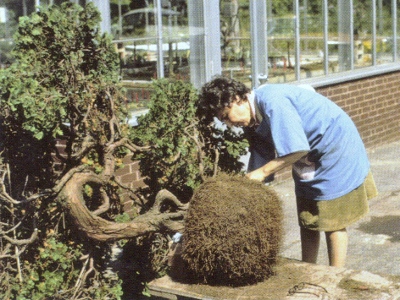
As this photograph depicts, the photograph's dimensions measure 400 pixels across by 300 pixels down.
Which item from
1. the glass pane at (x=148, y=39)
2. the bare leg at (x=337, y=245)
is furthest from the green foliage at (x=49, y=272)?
the glass pane at (x=148, y=39)

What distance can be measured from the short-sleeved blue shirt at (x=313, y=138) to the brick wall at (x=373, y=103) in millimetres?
5496

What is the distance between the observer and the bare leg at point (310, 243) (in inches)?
206

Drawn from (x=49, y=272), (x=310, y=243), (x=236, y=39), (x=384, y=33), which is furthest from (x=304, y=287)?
(x=384, y=33)

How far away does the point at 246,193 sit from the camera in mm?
4238

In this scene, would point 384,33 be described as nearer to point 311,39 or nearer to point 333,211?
point 311,39

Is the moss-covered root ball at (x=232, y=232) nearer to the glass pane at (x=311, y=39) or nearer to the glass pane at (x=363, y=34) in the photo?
the glass pane at (x=311, y=39)

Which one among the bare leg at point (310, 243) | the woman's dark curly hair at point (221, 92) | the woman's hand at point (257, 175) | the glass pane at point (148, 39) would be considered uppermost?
the glass pane at point (148, 39)

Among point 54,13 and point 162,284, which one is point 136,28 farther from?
point 162,284

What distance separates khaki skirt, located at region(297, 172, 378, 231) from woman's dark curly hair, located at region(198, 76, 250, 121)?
36.4 inches

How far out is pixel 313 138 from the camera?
15.5ft

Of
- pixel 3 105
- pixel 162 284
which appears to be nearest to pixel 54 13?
pixel 3 105

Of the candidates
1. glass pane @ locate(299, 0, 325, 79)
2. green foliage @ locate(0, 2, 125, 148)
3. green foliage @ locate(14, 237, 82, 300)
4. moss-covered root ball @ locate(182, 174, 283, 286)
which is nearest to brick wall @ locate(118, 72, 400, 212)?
glass pane @ locate(299, 0, 325, 79)

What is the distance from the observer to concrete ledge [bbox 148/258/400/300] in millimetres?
4059

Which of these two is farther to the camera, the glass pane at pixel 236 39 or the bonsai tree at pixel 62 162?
the glass pane at pixel 236 39
